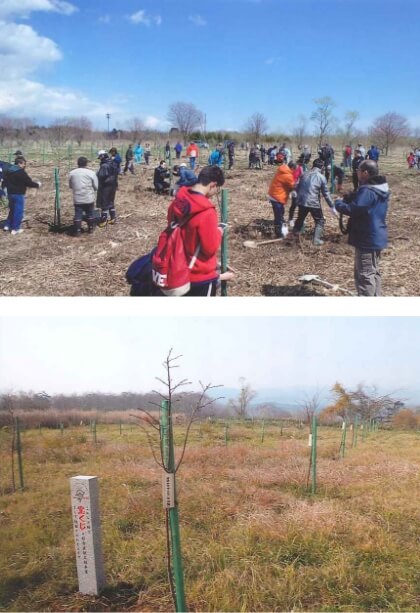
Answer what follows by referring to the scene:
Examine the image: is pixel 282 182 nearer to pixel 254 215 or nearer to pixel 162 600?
pixel 254 215

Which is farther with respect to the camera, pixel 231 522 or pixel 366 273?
pixel 366 273

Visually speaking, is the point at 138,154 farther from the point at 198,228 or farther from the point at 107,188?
the point at 198,228

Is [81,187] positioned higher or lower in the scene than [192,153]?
lower

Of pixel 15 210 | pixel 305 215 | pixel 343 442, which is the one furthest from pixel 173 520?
pixel 15 210

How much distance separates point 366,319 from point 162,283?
101 cm

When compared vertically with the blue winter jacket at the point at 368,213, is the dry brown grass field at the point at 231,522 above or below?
below

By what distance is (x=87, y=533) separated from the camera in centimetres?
279

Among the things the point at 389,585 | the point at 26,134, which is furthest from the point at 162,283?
the point at 26,134

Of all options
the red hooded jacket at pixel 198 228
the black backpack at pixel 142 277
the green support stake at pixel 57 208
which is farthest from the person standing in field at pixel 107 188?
the red hooded jacket at pixel 198 228

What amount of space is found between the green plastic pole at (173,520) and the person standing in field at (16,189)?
10.4 feet

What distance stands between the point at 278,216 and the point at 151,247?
139 cm

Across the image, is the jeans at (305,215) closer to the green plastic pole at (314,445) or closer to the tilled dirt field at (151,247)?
the tilled dirt field at (151,247)

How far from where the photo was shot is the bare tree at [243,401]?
2.86 meters

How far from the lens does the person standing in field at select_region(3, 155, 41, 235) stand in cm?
536
